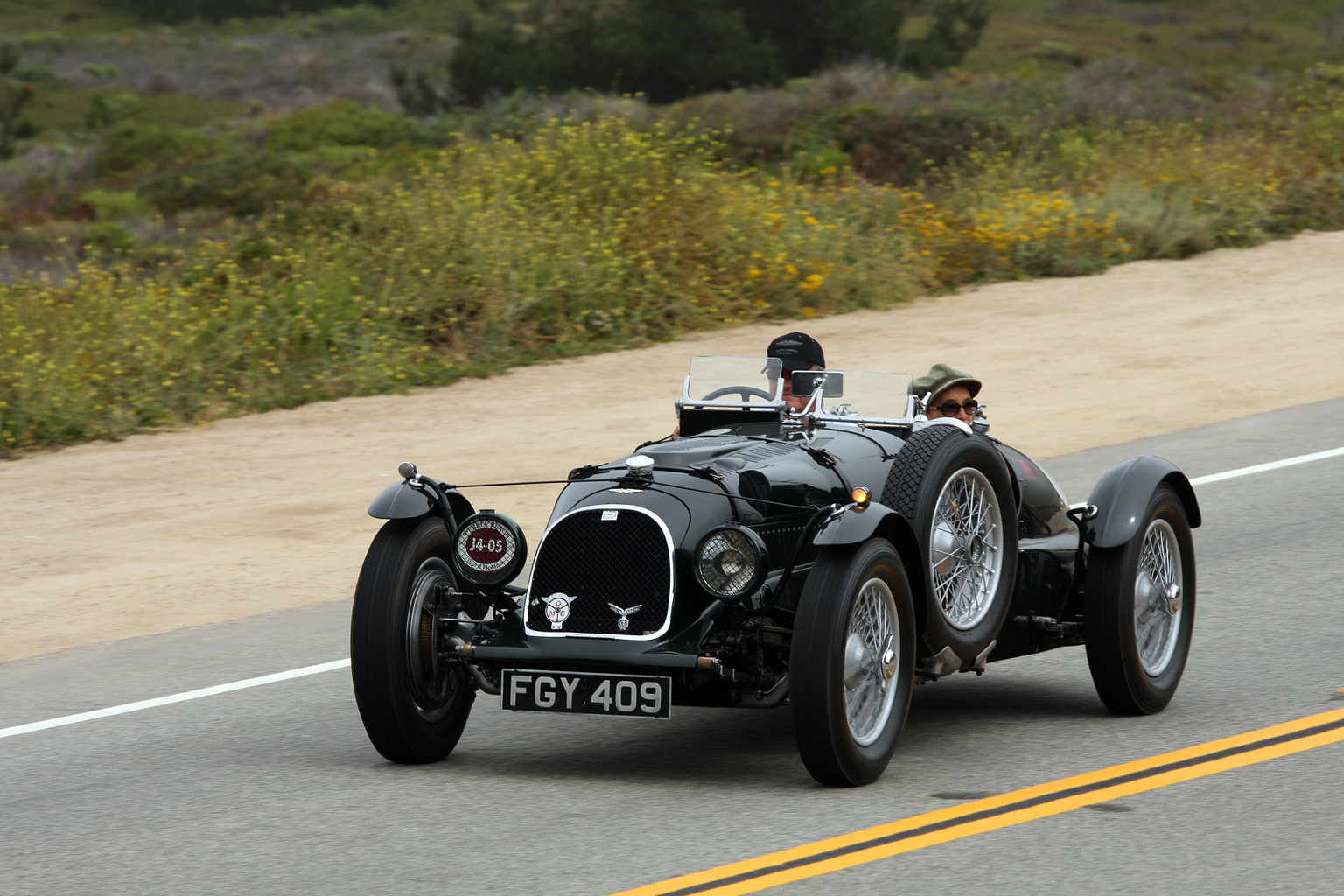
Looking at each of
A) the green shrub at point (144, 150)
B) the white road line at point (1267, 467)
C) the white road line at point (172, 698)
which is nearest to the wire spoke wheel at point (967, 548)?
the white road line at point (172, 698)

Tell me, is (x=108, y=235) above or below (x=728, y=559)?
above

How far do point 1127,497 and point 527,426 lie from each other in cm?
863

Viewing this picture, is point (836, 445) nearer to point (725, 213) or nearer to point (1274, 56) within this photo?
point (725, 213)

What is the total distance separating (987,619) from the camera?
6270 mm

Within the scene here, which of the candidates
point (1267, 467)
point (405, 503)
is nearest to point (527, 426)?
point (1267, 467)

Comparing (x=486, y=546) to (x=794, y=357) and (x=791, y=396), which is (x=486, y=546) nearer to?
(x=791, y=396)

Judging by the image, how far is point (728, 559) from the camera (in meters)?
5.62

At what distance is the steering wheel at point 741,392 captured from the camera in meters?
6.95

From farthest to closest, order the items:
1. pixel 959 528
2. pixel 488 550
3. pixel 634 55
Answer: pixel 634 55 < pixel 959 528 < pixel 488 550

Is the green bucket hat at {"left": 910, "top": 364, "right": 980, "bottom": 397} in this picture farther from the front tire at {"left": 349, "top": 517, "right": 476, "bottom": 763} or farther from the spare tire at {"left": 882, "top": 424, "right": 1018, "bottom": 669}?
the front tire at {"left": 349, "top": 517, "right": 476, "bottom": 763}

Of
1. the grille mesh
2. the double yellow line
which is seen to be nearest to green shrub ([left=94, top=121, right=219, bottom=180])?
the grille mesh

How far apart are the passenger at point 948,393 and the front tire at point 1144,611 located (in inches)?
35.4

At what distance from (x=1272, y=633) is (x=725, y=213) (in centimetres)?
1220

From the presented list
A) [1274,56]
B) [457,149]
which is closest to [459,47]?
[1274,56]
